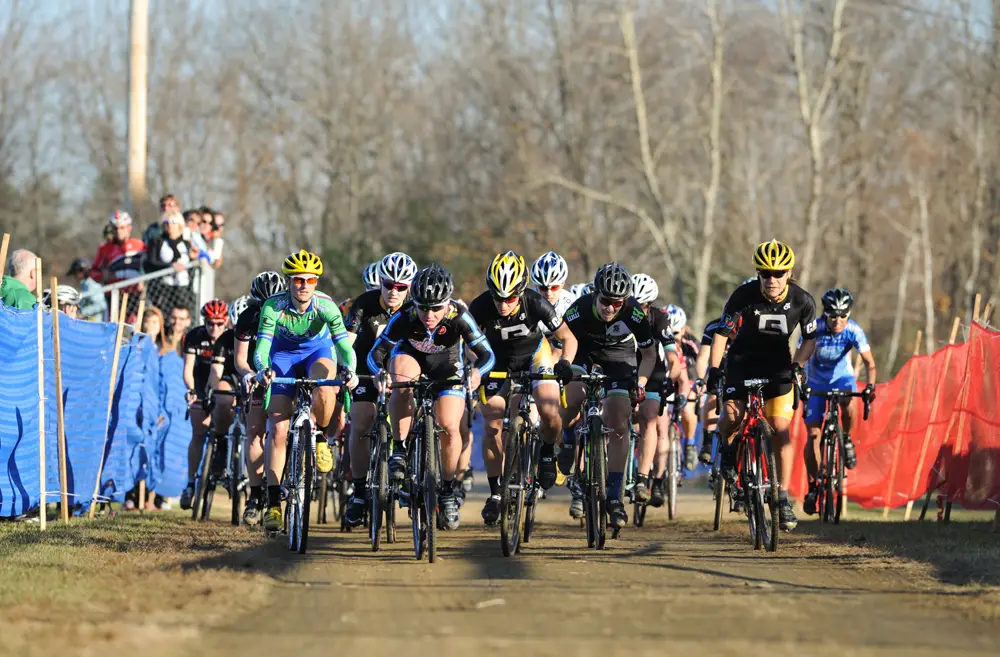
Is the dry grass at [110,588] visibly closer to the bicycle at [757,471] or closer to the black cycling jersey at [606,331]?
the black cycling jersey at [606,331]

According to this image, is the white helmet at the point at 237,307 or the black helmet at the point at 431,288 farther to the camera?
the white helmet at the point at 237,307

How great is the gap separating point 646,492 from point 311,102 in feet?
134

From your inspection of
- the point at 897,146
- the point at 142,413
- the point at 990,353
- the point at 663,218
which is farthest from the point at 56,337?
the point at 897,146

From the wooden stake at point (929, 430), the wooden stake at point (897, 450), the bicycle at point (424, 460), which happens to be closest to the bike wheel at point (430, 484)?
the bicycle at point (424, 460)

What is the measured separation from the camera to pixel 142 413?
57.7 ft

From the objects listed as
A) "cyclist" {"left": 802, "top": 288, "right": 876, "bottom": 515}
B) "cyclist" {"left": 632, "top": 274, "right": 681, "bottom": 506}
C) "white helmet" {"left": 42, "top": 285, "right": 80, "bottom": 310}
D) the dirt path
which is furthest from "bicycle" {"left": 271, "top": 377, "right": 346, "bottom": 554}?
"cyclist" {"left": 802, "top": 288, "right": 876, "bottom": 515}

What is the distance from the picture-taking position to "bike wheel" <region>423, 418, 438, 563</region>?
10586 millimetres

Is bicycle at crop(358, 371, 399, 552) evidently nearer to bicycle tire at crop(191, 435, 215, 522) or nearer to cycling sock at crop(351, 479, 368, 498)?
cycling sock at crop(351, 479, 368, 498)

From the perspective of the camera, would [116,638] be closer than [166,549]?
Yes

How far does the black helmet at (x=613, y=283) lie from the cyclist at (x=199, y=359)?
5.06 metres

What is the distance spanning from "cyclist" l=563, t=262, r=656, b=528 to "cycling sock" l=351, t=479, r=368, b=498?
1.75 metres

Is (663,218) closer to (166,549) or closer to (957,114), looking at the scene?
(957,114)

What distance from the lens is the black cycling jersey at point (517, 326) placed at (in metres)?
12.4

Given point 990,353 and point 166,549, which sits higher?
point 990,353
